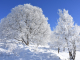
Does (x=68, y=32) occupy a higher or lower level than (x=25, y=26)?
lower

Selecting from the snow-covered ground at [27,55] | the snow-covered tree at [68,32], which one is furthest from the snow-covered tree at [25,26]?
the snow-covered ground at [27,55]

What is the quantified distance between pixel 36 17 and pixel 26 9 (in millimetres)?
2508

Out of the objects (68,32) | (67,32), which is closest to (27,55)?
(67,32)

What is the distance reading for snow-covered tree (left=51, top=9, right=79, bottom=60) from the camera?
760 centimetres

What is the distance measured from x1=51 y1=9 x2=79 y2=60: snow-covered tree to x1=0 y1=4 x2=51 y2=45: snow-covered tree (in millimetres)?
4183

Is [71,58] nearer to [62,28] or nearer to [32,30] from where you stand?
[62,28]

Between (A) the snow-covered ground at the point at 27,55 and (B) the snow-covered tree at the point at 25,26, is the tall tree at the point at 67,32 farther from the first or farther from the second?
(B) the snow-covered tree at the point at 25,26

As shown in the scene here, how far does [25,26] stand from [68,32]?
7330mm

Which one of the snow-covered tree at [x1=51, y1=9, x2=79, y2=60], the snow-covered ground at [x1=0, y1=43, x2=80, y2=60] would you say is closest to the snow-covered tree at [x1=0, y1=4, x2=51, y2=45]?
the snow-covered tree at [x1=51, y1=9, x2=79, y2=60]

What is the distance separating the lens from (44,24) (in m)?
12.3

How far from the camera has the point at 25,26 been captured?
36.6 ft

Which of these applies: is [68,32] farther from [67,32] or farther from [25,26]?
[25,26]

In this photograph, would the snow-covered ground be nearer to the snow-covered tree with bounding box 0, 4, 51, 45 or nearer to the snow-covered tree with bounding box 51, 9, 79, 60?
the snow-covered tree with bounding box 51, 9, 79, 60

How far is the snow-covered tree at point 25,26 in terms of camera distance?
36.4 feet
